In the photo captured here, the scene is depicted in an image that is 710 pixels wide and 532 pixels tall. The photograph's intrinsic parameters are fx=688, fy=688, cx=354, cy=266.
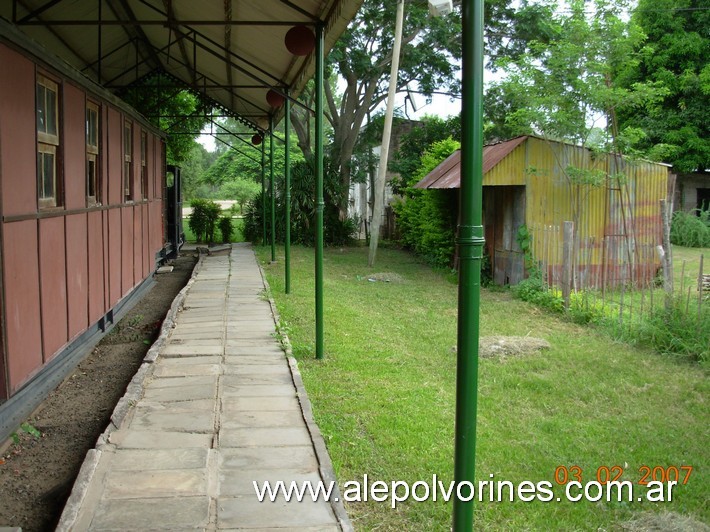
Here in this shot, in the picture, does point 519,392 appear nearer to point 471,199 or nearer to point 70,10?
point 471,199

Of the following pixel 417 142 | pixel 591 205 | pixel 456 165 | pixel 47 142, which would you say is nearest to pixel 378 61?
pixel 417 142

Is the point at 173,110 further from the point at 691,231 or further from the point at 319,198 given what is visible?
the point at 691,231

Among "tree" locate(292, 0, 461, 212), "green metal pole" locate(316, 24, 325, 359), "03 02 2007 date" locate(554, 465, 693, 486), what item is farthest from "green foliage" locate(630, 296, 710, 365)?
"tree" locate(292, 0, 461, 212)

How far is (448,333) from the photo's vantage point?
8148mm

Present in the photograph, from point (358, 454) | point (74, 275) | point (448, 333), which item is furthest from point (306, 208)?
point (358, 454)

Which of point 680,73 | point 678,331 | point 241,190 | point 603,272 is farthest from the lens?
point 241,190

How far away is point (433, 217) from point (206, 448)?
12.1 metres

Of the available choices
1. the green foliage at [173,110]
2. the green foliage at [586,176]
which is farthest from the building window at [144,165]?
the green foliage at [586,176]

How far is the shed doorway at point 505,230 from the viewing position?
1181 cm

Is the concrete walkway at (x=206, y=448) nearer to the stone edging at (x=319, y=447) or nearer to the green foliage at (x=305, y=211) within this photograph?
the stone edging at (x=319, y=447)

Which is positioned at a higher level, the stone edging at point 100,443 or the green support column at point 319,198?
the green support column at point 319,198

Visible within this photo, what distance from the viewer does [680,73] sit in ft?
71.4

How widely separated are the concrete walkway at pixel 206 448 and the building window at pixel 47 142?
1.60 m

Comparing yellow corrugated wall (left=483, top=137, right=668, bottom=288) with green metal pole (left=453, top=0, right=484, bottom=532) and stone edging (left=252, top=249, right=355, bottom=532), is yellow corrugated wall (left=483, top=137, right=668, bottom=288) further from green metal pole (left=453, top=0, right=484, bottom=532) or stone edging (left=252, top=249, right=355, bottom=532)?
green metal pole (left=453, top=0, right=484, bottom=532)
